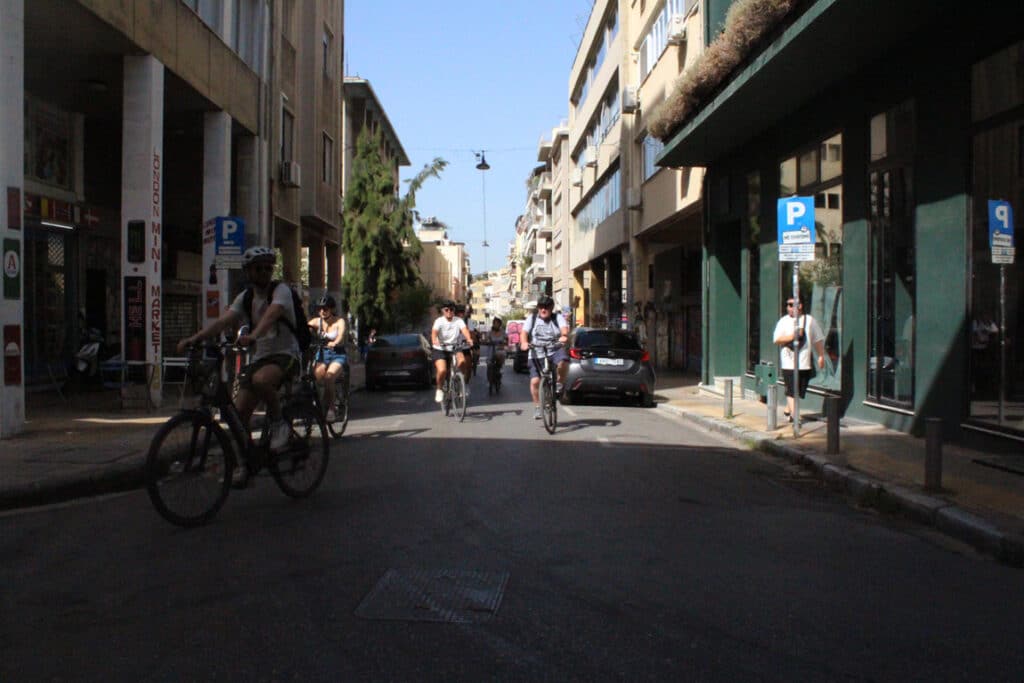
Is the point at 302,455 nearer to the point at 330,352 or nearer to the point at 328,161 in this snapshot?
the point at 330,352

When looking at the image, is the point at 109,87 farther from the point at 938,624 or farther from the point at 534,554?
the point at 938,624

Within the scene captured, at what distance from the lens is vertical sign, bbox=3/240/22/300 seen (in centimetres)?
987

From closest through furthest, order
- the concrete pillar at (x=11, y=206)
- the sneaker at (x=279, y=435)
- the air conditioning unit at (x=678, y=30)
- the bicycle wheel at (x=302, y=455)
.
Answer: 1. the sneaker at (x=279, y=435)
2. the bicycle wheel at (x=302, y=455)
3. the concrete pillar at (x=11, y=206)
4. the air conditioning unit at (x=678, y=30)

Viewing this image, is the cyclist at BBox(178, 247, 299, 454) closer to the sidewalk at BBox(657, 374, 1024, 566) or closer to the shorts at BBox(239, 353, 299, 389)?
the shorts at BBox(239, 353, 299, 389)

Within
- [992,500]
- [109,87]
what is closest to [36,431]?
[109,87]

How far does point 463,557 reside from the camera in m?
5.40

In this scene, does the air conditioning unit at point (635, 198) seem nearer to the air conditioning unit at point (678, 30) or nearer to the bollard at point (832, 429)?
the air conditioning unit at point (678, 30)

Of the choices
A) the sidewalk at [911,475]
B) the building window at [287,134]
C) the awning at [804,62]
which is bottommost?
the sidewalk at [911,475]

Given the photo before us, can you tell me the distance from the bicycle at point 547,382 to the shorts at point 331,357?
8.27ft

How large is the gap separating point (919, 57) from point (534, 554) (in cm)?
853

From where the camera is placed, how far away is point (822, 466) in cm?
895

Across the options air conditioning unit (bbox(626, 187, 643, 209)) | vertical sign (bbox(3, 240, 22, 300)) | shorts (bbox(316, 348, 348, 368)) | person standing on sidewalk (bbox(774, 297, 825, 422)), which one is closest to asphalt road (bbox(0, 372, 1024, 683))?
shorts (bbox(316, 348, 348, 368))

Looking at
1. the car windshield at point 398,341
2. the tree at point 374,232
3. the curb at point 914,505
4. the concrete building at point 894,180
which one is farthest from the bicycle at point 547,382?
the tree at point 374,232

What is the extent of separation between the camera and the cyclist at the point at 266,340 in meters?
6.65
